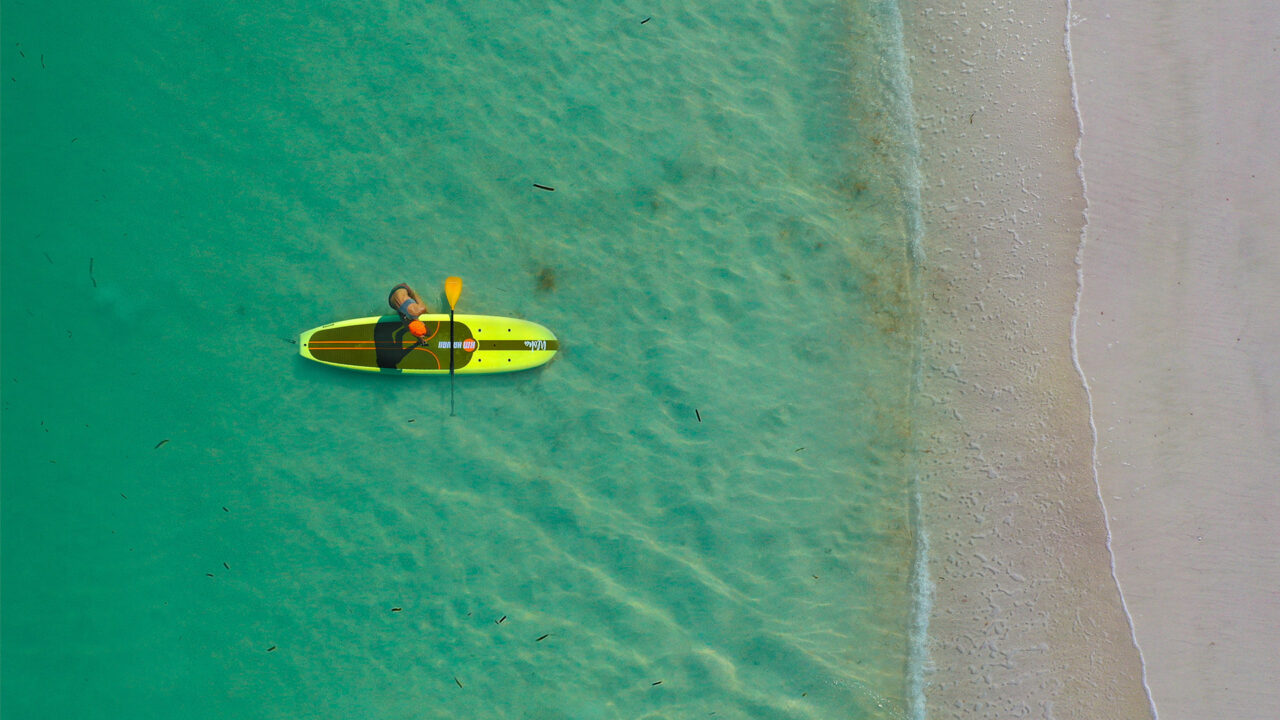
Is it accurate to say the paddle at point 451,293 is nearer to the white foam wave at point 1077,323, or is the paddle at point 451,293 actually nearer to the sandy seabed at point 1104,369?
the sandy seabed at point 1104,369

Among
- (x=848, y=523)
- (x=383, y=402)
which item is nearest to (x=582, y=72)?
(x=383, y=402)

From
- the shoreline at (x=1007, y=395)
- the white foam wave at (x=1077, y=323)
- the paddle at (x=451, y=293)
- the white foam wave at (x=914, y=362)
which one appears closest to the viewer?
the white foam wave at (x=1077, y=323)

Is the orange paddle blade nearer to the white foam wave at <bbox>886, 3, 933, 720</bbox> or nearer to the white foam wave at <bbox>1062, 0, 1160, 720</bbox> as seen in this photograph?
the white foam wave at <bbox>886, 3, 933, 720</bbox>

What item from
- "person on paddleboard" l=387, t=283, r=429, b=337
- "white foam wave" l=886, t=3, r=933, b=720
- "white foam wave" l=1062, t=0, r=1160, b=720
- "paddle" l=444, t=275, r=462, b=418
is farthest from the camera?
"paddle" l=444, t=275, r=462, b=418

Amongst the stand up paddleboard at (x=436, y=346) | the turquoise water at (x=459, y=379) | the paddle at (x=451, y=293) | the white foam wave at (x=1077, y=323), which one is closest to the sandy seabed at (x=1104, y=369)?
the white foam wave at (x=1077, y=323)

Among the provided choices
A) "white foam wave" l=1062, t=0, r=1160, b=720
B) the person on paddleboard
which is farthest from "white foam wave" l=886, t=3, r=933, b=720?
the person on paddleboard

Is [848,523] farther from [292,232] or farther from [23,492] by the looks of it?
[23,492]

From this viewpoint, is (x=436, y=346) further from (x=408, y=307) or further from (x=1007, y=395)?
(x=1007, y=395)

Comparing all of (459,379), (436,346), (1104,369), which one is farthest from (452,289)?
(1104,369)
